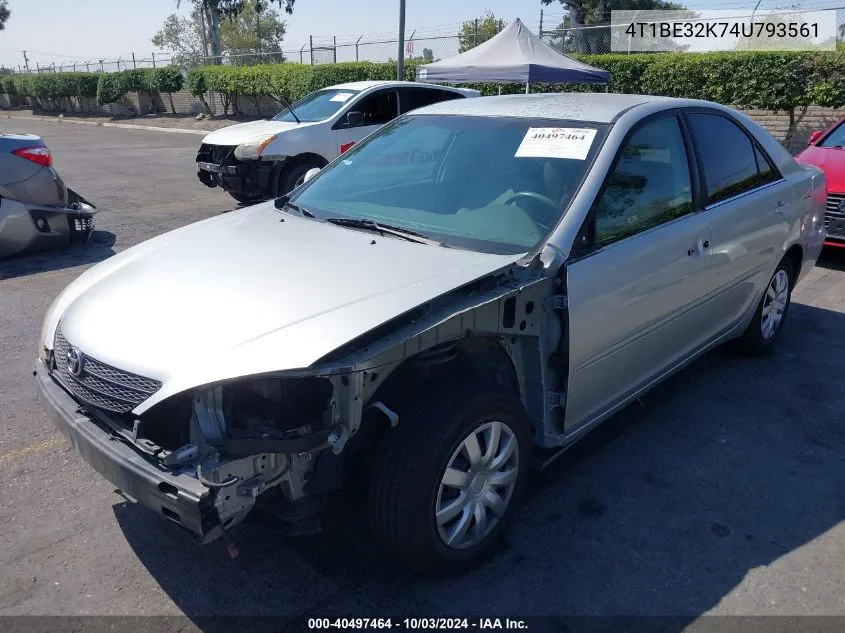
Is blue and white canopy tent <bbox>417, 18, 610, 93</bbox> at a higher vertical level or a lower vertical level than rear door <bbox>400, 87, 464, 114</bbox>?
higher

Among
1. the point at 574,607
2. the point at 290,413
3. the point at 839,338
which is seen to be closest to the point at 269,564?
the point at 290,413

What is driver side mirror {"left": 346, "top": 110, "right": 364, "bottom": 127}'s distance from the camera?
10383 mm

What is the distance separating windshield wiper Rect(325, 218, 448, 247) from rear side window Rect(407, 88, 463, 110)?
7.78 m

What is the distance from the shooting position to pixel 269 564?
9.48ft

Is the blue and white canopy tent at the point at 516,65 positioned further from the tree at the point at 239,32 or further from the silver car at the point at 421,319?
the tree at the point at 239,32

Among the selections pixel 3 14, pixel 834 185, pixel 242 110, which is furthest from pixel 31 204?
pixel 3 14

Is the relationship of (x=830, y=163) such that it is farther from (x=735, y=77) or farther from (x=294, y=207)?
(x=735, y=77)

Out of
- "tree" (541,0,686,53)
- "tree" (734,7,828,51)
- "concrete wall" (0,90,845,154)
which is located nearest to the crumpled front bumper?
"concrete wall" (0,90,845,154)

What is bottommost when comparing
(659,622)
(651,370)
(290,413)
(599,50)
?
(659,622)

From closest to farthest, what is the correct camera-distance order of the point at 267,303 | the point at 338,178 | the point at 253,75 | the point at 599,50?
the point at 267,303 < the point at 338,178 < the point at 599,50 < the point at 253,75

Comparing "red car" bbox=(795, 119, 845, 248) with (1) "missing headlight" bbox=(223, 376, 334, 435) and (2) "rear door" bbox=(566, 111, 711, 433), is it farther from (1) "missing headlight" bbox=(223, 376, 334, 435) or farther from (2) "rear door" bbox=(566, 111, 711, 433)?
(1) "missing headlight" bbox=(223, 376, 334, 435)

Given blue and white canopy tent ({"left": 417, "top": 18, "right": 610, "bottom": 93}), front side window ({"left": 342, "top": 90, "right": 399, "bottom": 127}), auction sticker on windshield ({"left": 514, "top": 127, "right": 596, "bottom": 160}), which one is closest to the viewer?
auction sticker on windshield ({"left": 514, "top": 127, "right": 596, "bottom": 160})

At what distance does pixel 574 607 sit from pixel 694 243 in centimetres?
195

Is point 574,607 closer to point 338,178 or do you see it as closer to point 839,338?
point 338,178
